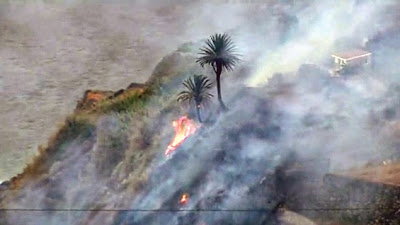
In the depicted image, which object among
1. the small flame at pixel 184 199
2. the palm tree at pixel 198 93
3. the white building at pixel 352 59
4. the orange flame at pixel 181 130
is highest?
the white building at pixel 352 59

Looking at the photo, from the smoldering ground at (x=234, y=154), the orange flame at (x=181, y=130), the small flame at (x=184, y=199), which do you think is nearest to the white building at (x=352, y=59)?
the smoldering ground at (x=234, y=154)

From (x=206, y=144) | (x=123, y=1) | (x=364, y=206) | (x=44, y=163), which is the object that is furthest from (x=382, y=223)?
(x=123, y=1)

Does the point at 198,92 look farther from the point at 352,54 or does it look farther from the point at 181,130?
the point at 352,54

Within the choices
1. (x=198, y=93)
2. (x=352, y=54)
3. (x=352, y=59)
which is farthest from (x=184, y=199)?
(x=352, y=54)

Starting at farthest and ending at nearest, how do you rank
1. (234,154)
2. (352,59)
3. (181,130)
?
(352,59) → (181,130) → (234,154)

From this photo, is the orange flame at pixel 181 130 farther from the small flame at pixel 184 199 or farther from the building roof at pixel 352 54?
the building roof at pixel 352 54

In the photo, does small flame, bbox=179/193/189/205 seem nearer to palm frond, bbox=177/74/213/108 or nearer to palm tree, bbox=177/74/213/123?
palm tree, bbox=177/74/213/123

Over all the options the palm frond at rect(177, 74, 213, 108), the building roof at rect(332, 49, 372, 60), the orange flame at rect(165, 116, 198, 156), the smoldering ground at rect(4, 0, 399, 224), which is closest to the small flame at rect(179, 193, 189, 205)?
the smoldering ground at rect(4, 0, 399, 224)
